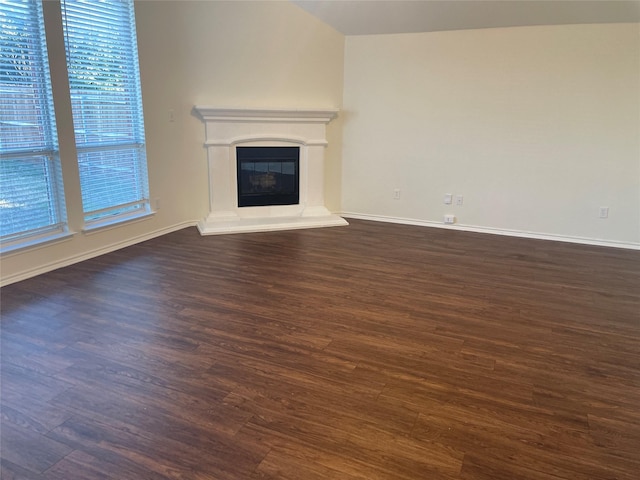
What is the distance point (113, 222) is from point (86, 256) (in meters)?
0.42

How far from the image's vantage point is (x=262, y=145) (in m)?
5.40

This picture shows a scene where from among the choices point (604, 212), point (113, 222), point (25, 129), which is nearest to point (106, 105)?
point (25, 129)

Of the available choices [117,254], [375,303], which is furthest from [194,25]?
[375,303]

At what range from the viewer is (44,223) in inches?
149

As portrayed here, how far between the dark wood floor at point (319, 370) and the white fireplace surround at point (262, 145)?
47.5 inches

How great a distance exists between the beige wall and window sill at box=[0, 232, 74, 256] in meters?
0.17

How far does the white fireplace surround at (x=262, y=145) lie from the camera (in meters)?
5.12

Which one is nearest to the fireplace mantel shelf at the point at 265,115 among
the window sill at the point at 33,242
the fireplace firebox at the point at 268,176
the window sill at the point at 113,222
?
the fireplace firebox at the point at 268,176

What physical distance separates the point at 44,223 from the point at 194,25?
8.17 ft

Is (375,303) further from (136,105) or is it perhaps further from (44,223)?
(136,105)

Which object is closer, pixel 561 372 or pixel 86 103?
pixel 561 372

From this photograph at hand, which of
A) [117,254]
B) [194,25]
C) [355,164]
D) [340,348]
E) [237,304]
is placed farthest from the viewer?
[355,164]

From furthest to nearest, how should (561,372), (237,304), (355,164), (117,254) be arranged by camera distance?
1. (355,164)
2. (117,254)
3. (237,304)
4. (561,372)

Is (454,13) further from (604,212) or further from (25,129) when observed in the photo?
(25,129)
